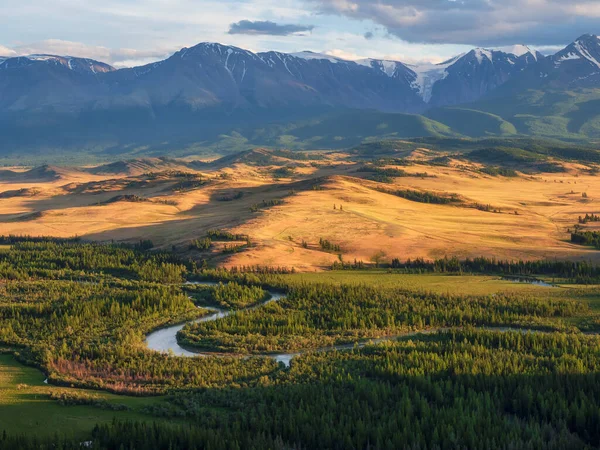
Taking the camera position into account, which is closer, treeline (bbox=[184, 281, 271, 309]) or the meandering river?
the meandering river

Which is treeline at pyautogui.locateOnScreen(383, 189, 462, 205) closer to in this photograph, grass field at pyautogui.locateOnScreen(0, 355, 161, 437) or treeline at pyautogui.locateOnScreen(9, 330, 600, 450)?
treeline at pyautogui.locateOnScreen(9, 330, 600, 450)

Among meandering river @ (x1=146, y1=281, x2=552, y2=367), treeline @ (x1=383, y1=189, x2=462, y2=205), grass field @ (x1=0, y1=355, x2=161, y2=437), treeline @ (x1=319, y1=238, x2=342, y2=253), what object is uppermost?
grass field @ (x1=0, y1=355, x2=161, y2=437)

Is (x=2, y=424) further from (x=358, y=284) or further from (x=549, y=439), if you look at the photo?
(x=358, y=284)

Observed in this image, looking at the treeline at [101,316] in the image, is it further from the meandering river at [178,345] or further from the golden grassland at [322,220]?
the golden grassland at [322,220]

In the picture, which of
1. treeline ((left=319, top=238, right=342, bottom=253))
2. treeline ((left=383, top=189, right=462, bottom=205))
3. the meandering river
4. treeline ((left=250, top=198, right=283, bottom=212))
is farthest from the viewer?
treeline ((left=383, top=189, right=462, bottom=205))

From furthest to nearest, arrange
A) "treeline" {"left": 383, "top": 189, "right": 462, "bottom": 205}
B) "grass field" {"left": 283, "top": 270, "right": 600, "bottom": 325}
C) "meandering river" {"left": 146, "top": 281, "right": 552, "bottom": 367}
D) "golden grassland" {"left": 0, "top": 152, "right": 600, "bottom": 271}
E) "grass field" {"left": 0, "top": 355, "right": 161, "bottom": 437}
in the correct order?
"treeline" {"left": 383, "top": 189, "right": 462, "bottom": 205}
"golden grassland" {"left": 0, "top": 152, "right": 600, "bottom": 271}
"grass field" {"left": 283, "top": 270, "right": 600, "bottom": 325}
"meandering river" {"left": 146, "top": 281, "right": 552, "bottom": 367}
"grass field" {"left": 0, "top": 355, "right": 161, "bottom": 437}

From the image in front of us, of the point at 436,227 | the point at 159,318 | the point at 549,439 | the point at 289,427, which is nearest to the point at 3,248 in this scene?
the point at 159,318

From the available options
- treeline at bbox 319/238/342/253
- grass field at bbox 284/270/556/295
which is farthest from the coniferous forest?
treeline at bbox 319/238/342/253

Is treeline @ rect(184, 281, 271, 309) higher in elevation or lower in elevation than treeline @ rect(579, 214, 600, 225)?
higher
